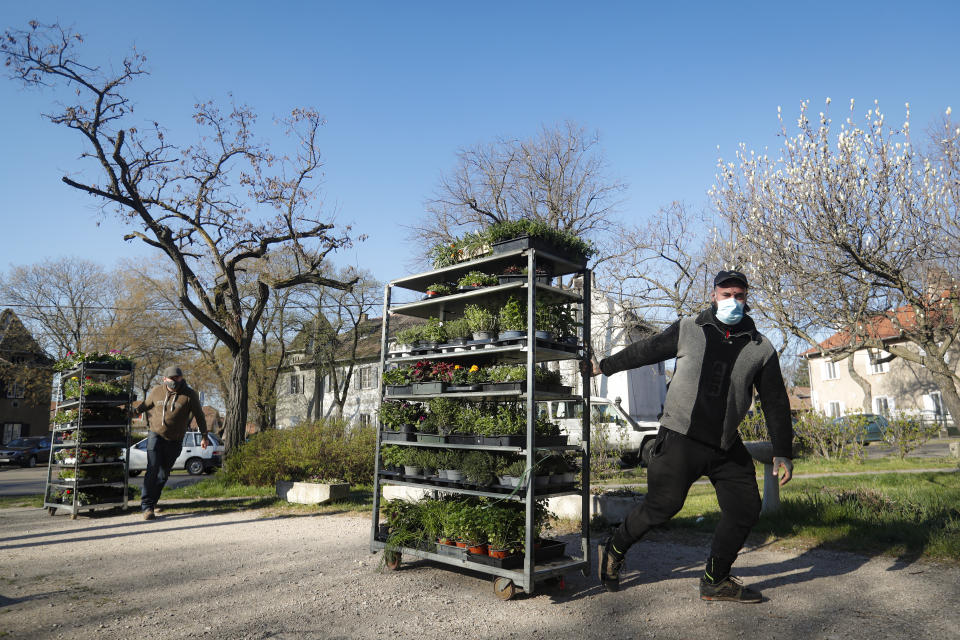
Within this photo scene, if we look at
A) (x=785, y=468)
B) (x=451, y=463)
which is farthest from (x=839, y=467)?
(x=451, y=463)

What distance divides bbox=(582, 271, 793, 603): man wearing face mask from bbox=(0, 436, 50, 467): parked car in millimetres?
33030

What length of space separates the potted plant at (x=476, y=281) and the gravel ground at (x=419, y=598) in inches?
95.2

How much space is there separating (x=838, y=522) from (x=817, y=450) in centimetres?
905

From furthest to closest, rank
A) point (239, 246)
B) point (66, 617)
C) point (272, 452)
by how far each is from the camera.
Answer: point (239, 246) < point (272, 452) < point (66, 617)

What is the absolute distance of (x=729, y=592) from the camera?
408cm

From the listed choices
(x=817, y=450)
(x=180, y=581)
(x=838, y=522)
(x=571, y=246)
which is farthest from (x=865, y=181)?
(x=180, y=581)

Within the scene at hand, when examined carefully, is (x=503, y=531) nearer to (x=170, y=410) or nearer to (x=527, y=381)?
(x=527, y=381)

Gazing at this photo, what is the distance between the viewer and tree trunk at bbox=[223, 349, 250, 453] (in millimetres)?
13734

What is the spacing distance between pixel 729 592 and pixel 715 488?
68 cm

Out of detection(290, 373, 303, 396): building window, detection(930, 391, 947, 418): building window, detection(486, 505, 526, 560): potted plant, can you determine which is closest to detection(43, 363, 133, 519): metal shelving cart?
detection(486, 505, 526, 560): potted plant

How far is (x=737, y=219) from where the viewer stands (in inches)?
607

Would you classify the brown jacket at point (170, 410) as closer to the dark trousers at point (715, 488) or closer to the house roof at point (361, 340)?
the dark trousers at point (715, 488)

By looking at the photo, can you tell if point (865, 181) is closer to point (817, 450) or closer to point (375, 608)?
point (817, 450)

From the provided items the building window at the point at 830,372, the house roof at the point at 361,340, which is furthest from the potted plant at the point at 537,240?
the building window at the point at 830,372
